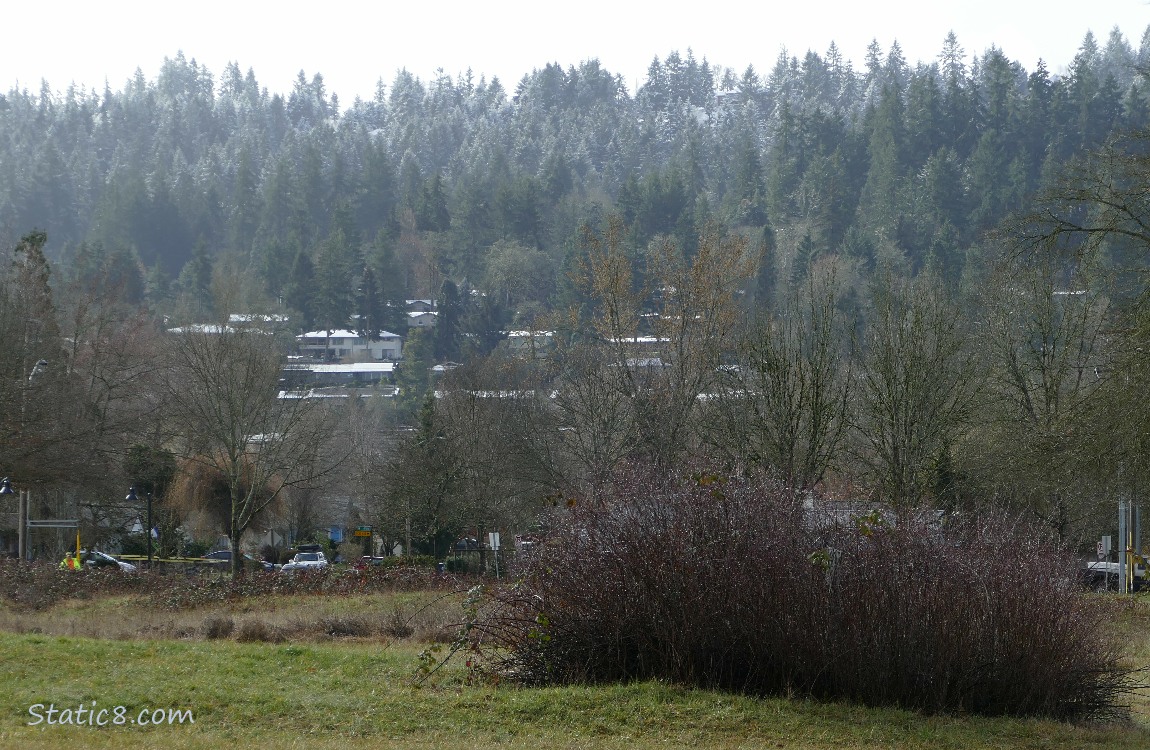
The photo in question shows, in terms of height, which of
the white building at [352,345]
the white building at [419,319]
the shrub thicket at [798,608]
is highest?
the white building at [419,319]

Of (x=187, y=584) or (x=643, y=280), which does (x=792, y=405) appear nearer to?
(x=187, y=584)

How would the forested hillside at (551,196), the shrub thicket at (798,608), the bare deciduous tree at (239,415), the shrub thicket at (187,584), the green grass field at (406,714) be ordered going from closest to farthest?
the green grass field at (406,714) → the shrub thicket at (798,608) → the shrub thicket at (187,584) → the bare deciduous tree at (239,415) → the forested hillside at (551,196)

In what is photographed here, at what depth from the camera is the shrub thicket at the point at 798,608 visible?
1041 centimetres

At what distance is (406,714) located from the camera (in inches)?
389

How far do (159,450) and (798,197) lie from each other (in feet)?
239

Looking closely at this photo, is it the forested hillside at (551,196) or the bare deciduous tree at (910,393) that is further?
the forested hillside at (551,196)

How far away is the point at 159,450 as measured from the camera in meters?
38.4

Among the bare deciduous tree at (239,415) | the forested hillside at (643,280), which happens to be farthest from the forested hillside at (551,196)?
the bare deciduous tree at (239,415)

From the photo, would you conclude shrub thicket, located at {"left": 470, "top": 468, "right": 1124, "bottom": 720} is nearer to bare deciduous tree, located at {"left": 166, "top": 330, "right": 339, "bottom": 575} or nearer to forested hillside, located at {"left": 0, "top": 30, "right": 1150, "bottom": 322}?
bare deciduous tree, located at {"left": 166, "top": 330, "right": 339, "bottom": 575}

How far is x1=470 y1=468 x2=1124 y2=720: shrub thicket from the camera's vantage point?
10414 millimetres

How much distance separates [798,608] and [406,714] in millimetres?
3536

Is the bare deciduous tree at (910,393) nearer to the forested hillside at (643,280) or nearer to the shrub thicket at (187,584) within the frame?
the forested hillside at (643,280)

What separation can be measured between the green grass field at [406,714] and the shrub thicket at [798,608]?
0.53 metres

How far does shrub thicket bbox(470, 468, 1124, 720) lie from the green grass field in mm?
530
